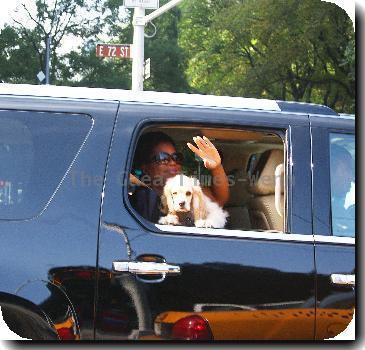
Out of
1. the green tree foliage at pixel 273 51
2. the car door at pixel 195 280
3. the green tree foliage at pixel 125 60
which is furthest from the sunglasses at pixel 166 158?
the green tree foliage at pixel 273 51

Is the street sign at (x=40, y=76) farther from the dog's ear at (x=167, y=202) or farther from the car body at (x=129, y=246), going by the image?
the car body at (x=129, y=246)

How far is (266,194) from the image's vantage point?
348 cm

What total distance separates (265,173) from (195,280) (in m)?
1.07

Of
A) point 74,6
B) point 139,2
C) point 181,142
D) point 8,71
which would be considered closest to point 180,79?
point 8,71

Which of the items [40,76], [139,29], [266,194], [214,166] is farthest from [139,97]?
[40,76]

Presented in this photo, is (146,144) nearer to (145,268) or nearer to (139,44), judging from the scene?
(145,268)

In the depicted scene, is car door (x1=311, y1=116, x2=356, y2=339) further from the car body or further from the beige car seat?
the beige car seat

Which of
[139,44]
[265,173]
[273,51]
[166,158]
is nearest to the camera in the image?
[166,158]

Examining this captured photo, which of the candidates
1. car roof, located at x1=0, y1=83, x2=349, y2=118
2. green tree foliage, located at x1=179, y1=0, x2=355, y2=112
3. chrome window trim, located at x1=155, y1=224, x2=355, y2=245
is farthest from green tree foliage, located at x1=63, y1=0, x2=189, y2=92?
chrome window trim, located at x1=155, y1=224, x2=355, y2=245

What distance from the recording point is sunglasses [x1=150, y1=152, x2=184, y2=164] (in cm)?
343

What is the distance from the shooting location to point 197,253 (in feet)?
8.98

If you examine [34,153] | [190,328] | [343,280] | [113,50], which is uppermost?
[113,50]

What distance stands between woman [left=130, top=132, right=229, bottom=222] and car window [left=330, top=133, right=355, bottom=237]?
59 cm

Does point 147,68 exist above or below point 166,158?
above
